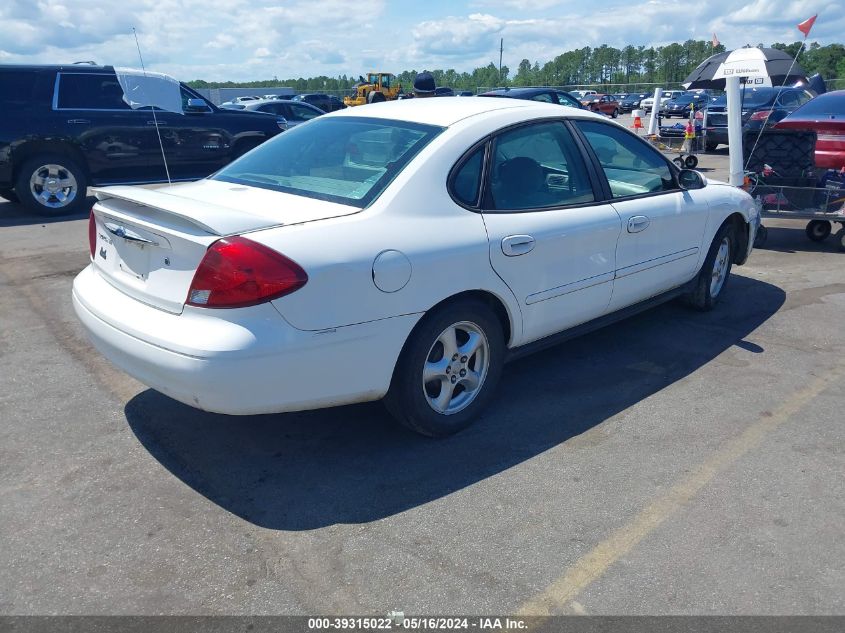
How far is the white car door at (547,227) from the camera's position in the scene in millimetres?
3852

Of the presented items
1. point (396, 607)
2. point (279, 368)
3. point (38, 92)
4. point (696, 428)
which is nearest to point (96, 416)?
point (279, 368)

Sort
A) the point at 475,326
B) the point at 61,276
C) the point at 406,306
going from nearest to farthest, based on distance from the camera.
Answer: the point at 406,306 < the point at 475,326 < the point at 61,276

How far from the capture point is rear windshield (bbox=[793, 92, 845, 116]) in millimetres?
9013

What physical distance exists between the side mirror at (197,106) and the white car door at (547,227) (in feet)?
26.8

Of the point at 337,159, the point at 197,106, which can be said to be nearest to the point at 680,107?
the point at 197,106

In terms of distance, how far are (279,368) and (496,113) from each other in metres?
1.97

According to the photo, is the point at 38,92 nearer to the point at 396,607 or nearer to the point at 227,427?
the point at 227,427

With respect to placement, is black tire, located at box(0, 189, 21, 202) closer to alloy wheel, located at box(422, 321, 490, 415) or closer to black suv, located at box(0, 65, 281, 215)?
black suv, located at box(0, 65, 281, 215)

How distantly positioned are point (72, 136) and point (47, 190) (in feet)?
2.61

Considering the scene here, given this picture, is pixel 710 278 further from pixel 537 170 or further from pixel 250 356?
pixel 250 356

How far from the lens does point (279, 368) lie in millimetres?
3047

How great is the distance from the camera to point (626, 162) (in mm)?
4934

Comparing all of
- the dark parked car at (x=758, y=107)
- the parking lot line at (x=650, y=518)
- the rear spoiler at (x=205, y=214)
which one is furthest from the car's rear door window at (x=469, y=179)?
the dark parked car at (x=758, y=107)

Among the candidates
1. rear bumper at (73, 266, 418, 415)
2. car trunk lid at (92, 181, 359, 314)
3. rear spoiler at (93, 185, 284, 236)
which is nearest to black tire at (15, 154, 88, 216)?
car trunk lid at (92, 181, 359, 314)
